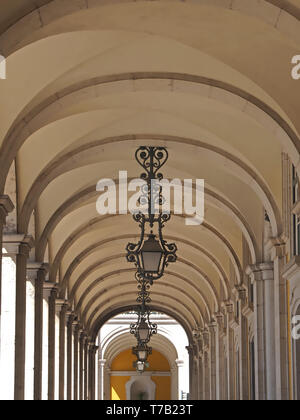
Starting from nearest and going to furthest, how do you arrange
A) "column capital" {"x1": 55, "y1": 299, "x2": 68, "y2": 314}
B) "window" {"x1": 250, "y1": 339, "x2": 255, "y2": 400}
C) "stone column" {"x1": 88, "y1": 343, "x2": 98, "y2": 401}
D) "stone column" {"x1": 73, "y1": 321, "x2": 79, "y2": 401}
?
"window" {"x1": 250, "y1": 339, "x2": 255, "y2": 400}, "column capital" {"x1": 55, "y1": 299, "x2": 68, "y2": 314}, "stone column" {"x1": 73, "y1": 321, "x2": 79, "y2": 401}, "stone column" {"x1": 88, "y1": 343, "x2": 98, "y2": 401}

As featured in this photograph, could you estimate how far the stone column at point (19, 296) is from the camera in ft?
49.2

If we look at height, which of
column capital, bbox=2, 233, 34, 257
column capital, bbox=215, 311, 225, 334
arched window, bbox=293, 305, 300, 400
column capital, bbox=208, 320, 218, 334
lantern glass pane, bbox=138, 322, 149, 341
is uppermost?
column capital, bbox=208, 320, 218, 334

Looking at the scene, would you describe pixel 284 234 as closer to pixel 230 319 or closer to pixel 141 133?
pixel 141 133

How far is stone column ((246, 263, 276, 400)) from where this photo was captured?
17.4 meters

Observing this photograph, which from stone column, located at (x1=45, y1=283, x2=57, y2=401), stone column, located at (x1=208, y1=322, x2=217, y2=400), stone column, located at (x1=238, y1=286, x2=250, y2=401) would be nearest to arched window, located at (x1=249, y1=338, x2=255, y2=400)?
stone column, located at (x1=238, y1=286, x2=250, y2=401)

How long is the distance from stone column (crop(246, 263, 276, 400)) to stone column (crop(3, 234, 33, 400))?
16.3 ft

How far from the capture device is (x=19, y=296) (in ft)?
49.8

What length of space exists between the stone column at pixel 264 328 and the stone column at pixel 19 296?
196 inches

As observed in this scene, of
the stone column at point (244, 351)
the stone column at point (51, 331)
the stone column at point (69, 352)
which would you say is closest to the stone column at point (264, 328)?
the stone column at point (244, 351)

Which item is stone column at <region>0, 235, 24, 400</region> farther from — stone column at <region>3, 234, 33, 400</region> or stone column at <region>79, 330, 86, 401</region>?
stone column at <region>79, 330, 86, 401</region>

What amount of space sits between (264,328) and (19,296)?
5.26 m

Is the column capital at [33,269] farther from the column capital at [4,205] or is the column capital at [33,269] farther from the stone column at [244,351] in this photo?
the column capital at [4,205]

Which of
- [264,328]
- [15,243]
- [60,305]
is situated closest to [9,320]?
[15,243]

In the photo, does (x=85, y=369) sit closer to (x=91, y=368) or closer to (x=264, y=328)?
(x=91, y=368)
